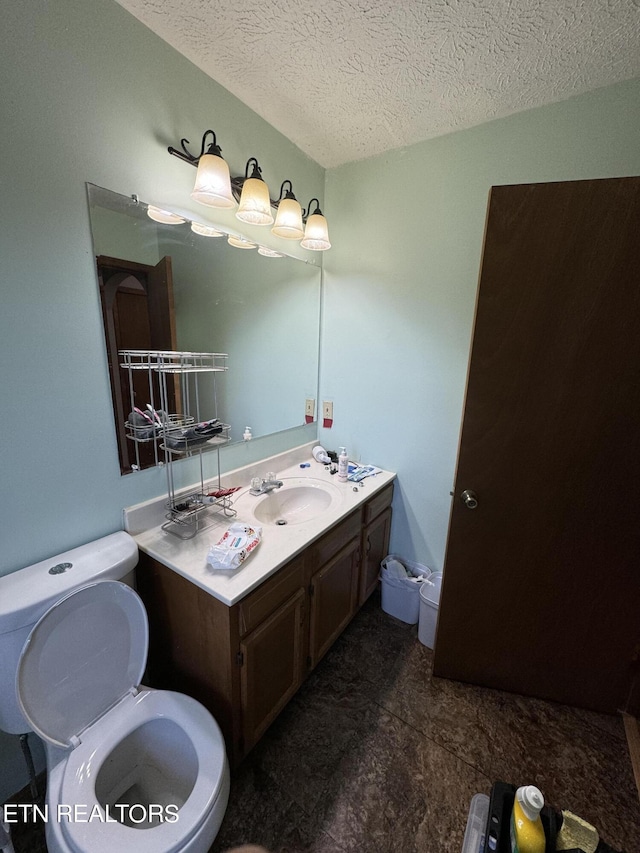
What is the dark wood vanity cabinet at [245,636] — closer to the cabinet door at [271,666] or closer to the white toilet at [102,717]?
the cabinet door at [271,666]

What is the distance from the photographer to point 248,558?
3.78 ft

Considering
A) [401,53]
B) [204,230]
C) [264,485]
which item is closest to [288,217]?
[204,230]

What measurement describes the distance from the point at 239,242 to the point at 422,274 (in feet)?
2.92

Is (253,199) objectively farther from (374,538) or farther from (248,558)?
(374,538)

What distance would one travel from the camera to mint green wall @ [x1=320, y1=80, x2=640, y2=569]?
1354 millimetres

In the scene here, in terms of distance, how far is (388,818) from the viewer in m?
1.11

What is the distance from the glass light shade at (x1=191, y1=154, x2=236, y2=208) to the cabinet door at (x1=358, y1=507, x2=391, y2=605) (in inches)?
60.7

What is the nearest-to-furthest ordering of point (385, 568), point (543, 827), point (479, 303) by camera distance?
point (543, 827), point (479, 303), point (385, 568)

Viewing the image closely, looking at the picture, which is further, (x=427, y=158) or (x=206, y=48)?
(x=427, y=158)

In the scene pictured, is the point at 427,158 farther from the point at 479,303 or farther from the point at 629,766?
the point at 629,766

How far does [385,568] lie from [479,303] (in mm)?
1445

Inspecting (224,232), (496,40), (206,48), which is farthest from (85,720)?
(496,40)

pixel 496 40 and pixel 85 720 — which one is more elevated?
pixel 496 40

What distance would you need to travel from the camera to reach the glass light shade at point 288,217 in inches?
60.3
